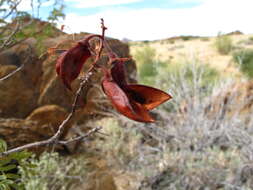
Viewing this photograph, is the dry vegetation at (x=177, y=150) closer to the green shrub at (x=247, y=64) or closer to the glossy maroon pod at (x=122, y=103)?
the glossy maroon pod at (x=122, y=103)

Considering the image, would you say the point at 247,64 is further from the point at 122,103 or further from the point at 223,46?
the point at 122,103

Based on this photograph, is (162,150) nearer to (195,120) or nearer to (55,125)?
(195,120)

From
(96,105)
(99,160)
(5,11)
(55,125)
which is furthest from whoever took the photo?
(96,105)

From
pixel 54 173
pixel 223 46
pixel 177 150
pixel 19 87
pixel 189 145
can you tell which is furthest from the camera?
pixel 223 46

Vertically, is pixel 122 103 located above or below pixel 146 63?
above

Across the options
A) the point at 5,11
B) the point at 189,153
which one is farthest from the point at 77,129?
the point at 5,11

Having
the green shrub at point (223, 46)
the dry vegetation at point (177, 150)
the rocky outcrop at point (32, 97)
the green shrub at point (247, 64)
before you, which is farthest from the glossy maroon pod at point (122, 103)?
the green shrub at point (223, 46)

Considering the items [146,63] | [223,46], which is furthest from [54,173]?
[223,46]

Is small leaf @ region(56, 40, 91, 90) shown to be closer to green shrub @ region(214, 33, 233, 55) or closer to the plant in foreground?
the plant in foreground

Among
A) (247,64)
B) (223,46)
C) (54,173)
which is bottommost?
(54,173)

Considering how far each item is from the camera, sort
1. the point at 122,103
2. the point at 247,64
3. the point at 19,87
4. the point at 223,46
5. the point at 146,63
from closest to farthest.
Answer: the point at 122,103
the point at 19,87
the point at 247,64
the point at 146,63
the point at 223,46
